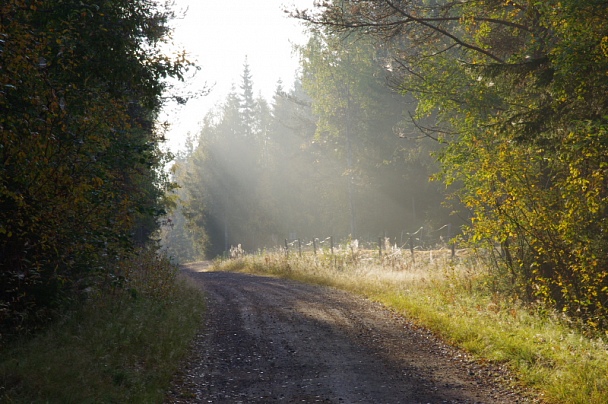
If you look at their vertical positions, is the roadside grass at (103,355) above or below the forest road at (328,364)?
above

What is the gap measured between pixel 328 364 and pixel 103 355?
366cm

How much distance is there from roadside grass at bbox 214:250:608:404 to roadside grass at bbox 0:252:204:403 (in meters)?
5.39

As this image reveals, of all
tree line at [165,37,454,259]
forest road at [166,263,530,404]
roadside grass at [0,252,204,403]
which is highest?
tree line at [165,37,454,259]

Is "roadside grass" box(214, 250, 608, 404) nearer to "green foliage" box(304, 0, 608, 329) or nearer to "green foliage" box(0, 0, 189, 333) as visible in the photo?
"green foliage" box(304, 0, 608, 329)

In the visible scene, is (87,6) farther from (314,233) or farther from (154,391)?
(314,233)

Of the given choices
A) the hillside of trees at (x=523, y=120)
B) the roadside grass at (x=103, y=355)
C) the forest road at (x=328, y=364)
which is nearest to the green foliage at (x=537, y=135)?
the hillside of trees at (x=523, y=120)

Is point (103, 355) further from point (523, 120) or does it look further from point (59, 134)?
point (523, 120)

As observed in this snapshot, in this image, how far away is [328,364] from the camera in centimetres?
915

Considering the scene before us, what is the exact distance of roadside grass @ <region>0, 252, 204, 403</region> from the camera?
688cm

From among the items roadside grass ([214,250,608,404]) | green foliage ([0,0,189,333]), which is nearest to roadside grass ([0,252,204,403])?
green foliage ([0,0,189,333])

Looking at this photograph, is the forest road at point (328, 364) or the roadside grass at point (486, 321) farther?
the forest road at point (328, 364)

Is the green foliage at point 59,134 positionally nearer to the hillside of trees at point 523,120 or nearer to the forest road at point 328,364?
the forest road at point 328,364

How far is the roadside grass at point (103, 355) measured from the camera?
6.88 m

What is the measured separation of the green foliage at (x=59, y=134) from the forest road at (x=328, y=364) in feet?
8.77
